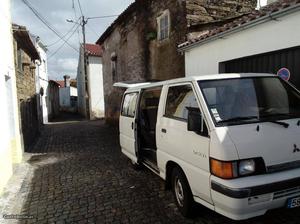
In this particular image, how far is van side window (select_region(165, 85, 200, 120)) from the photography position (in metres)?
3.87

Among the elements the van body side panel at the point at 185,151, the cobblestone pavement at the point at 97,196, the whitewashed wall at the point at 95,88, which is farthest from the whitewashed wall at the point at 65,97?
the van body side panel at the point at 185,151

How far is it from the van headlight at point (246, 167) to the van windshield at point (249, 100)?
490mm

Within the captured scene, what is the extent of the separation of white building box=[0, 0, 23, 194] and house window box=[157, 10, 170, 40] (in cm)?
523

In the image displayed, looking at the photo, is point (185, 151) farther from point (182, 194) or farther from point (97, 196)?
point (97, 196)

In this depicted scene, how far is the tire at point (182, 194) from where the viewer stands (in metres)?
3.81

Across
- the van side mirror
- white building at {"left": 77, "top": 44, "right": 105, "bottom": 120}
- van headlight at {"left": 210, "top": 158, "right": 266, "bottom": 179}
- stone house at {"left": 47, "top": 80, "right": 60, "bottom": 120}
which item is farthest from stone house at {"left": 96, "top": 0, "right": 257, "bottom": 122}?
stone house at {"left": 47, "top": 80, "right": 60, "bottom": 120}

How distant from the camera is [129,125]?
20.2 ft

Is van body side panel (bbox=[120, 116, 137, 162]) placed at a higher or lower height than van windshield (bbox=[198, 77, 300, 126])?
lower

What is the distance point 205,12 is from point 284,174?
7.42 m

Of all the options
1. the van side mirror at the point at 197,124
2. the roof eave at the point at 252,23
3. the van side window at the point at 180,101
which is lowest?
the van side mirror at the point at 197,124

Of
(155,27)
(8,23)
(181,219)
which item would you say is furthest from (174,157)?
(155,27)

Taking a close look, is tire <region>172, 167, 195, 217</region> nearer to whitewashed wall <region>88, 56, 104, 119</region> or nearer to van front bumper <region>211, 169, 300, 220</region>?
van front bumper <region>211, 169, 300, 220</region>

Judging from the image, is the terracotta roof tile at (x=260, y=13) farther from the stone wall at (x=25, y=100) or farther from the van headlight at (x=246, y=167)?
the stone wall at (x=25, y=100)

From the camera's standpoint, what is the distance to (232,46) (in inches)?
262
